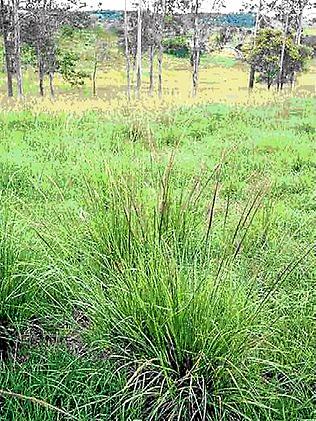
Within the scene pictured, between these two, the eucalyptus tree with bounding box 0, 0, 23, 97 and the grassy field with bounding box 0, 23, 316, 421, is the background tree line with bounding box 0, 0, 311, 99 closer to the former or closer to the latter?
the eucalyptus tree with bounding box 0, 0, 23, 97

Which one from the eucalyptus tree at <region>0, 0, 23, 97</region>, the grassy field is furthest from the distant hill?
the grassy field

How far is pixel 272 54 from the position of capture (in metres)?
28.4

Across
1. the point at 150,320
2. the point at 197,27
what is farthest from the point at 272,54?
the point at 150,320

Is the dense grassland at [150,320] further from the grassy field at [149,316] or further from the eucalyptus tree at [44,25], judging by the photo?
the eucalyptus tree at [44,25]

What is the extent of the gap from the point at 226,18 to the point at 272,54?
9128 millimetres

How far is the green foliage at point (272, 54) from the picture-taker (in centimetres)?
2778

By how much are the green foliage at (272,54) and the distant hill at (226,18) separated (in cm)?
355

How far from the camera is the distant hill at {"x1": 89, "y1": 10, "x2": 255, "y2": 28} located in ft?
108

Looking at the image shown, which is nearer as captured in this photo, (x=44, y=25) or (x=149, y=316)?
(x=149, y=316)

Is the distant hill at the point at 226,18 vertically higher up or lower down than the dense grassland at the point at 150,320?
higher up

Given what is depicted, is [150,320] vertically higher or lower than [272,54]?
higher

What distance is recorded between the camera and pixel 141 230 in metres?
2.10

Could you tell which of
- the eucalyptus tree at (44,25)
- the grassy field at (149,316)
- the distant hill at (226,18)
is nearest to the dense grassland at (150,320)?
the grassy field at (149,316)

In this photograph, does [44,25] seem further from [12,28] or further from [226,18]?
[226,18]
